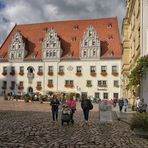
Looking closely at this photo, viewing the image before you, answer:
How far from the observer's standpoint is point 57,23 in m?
81.5

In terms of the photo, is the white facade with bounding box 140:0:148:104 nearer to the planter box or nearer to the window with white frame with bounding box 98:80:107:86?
the planter box

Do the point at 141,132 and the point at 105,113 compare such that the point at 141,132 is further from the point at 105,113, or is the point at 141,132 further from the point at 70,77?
the point at 70,77

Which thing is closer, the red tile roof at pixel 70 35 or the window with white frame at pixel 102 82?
the window with white frame at pixel 102 82

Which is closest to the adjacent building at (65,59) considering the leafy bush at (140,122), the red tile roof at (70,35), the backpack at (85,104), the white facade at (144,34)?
the red tile roof at (70,35)

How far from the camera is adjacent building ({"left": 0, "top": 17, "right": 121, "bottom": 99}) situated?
233ft

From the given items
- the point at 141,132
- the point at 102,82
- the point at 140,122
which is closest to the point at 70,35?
the point at 102,82

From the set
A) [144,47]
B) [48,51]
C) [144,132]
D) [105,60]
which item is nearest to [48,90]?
[48,51]

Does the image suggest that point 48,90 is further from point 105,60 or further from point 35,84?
point 105,60

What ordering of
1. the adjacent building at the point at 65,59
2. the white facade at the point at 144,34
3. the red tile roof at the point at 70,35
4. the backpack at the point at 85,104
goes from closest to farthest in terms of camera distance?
the backpack at the point at 85,104 → the white facade at the point at 144,34 → the adjacent building at the point at 65,59 → the red tile roof at the point at 70,35

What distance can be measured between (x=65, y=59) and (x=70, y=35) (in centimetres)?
701

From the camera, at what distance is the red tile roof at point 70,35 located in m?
72.9

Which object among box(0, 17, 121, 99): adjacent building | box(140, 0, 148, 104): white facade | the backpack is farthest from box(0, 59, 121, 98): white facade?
the backpack

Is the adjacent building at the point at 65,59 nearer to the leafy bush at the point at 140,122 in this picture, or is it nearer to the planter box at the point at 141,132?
the leafy bush at the point at 140,122

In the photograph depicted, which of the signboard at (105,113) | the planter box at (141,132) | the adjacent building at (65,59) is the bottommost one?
the planter box at (141,132)
